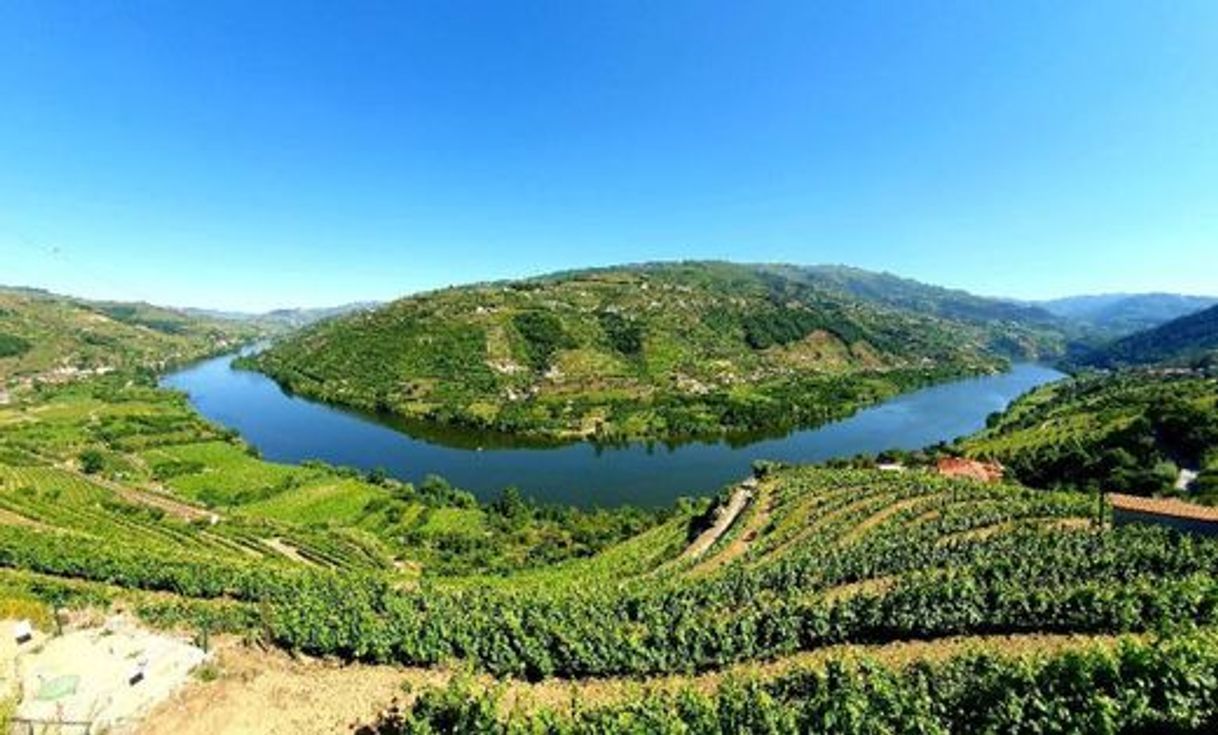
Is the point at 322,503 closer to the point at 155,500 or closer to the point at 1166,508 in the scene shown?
the point at 155,500

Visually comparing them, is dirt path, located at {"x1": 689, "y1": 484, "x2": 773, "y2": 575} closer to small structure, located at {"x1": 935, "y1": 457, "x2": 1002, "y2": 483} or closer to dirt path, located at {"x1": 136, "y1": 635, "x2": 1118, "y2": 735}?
dirt path, located at {"x1": 136, "y1": 635, "x2": 1118, "y2": 735}

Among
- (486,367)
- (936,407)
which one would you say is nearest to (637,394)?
(486,367)

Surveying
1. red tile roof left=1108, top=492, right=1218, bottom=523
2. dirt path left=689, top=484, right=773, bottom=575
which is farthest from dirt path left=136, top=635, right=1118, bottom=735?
red tile roof left=1108, top=492, right=1218, bottom=523

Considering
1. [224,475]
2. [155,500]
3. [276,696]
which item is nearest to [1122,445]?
[276,696]

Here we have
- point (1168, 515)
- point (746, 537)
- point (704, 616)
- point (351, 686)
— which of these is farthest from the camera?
point (746, 537)

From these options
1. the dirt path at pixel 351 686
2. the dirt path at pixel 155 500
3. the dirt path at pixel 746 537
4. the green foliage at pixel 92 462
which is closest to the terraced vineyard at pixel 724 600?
the dirt path at pixel 351 686

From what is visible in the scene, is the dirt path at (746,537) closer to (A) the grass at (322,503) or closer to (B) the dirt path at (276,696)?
(B) the dirt path at (276,696)
